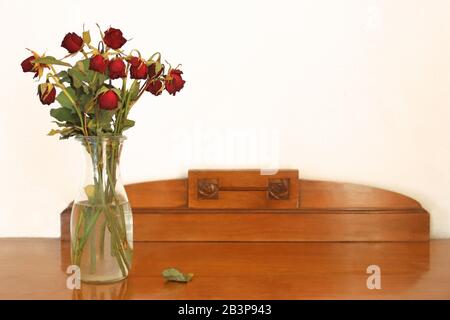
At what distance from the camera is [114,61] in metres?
0.97

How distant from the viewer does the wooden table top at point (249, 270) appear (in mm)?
1009

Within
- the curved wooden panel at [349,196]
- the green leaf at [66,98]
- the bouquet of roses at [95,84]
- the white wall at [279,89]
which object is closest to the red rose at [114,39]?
the bouquet of roses at [95,84]

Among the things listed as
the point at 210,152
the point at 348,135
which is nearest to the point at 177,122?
the point at 210,152

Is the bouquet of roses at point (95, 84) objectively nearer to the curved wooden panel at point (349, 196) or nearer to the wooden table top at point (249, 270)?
the wooden table top at point (249, 270)

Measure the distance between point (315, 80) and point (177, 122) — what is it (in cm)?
32

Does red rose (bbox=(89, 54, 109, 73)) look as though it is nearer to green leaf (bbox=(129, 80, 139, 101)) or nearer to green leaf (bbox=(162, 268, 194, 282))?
green leaf (bbox=(129, 80, 139, 101))

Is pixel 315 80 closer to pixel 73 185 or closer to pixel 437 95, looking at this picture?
pixel 437 95

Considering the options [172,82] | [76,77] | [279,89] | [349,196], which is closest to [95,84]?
[76,77]

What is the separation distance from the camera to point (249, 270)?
1.14 m

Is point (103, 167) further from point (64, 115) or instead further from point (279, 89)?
point (279, 89)

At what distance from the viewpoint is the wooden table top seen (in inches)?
39.7

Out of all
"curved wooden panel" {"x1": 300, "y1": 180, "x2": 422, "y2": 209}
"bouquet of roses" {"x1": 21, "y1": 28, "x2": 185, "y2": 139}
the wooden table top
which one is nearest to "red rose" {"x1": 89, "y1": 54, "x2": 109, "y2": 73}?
"bouquet of roses" {"x1": 21, "y1": 28, "x2": 185, "y2": 139}

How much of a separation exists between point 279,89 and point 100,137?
0.48 metres

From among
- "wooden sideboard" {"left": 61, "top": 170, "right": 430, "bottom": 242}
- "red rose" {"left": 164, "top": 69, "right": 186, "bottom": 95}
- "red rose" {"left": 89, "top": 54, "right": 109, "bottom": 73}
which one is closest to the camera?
"red rose" {"left": 89, "top": 54, "right": 109, "bottom": 73}
